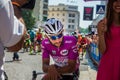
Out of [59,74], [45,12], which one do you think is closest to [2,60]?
[59,74]

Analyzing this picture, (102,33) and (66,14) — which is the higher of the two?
(102,33)

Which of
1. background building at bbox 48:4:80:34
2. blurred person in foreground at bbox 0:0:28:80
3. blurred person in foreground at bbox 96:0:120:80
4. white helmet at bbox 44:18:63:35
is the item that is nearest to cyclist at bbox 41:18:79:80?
white helmet at bbox 44:18:63:35

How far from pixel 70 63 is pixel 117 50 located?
141 centimetres

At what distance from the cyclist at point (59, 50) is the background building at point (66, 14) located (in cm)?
16355

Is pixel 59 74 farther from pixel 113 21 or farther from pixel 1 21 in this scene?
pixel 1 21

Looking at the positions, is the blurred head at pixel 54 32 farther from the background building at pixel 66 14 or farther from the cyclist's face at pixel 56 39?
the background building at pixel 66 14

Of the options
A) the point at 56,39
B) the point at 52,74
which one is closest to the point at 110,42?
the point at 52,74

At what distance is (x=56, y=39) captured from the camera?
189 inches

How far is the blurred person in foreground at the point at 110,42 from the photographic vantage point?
3478mm

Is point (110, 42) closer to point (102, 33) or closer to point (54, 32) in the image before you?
point (102, 33)

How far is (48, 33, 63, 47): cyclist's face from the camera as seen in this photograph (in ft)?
15.7

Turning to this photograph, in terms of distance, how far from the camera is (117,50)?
11.4 feet

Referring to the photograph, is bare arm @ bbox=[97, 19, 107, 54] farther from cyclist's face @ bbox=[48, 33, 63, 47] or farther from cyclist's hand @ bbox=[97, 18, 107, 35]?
cyclist's face @ bbox=[48, 33, 63, 47]

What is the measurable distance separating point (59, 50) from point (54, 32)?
265 millimetres
